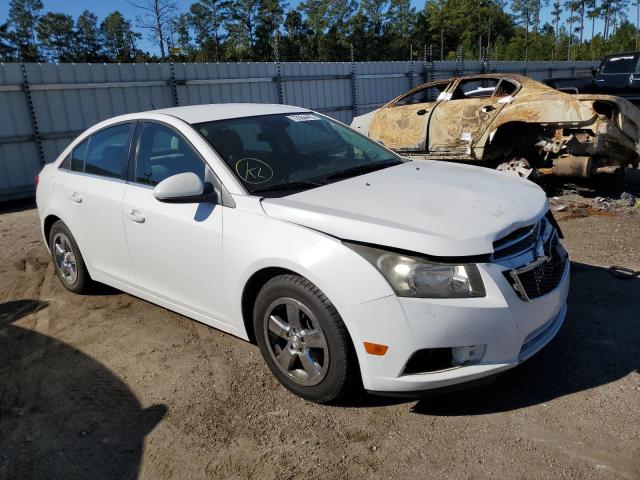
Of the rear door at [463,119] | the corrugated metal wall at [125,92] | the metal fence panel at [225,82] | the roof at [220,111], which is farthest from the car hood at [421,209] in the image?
the metal fence panel at [225,82]

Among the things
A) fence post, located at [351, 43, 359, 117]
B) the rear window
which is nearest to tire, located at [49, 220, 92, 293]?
fence post, located at [351, 43, 359, 117]

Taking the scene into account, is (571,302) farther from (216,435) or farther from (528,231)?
(216,435)

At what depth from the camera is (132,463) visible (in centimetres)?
269

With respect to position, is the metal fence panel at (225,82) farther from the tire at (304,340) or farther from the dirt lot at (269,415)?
the tire at (304,340)

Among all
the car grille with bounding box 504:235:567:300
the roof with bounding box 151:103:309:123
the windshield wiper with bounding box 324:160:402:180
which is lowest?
the car grille with bounding box 504:235:567:300

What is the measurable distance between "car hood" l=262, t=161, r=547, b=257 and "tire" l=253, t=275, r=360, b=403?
37 centimetres

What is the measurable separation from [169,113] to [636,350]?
3508 mm

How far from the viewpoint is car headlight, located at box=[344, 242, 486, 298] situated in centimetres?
259

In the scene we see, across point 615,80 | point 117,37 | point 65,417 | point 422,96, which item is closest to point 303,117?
point 65,417

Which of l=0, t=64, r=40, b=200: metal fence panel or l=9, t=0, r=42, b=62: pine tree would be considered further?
l=9, t=0, r=42, b=62: pine tree

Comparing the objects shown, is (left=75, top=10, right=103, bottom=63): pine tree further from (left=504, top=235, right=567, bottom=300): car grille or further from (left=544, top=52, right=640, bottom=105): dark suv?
(left=504, top=235, right=567, bottom=300): car grille

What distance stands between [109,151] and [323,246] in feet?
7.82

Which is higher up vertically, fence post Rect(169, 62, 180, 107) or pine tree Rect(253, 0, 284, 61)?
pine tree Rect(253, 0, 284, 61)

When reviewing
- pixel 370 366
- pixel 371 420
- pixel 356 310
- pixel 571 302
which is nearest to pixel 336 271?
pixel 356 310
